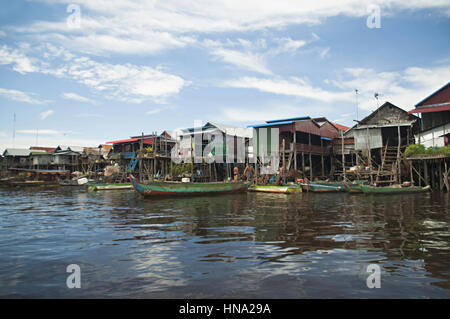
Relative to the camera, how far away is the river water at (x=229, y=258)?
432 cm

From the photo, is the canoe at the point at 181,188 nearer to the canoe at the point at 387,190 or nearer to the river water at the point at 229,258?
the canoe at the point at 387,190

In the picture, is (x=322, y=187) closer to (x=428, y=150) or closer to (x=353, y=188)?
(x=353, y=188)

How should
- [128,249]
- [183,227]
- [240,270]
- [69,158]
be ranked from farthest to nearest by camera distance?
[69,158] → [183,227] → [128,249] → [240,270]

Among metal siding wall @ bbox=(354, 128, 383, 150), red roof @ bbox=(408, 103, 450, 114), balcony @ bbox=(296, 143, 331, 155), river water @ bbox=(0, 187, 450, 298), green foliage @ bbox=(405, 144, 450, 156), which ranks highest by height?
red roof @ bbox=(408, 103, 450, 114)

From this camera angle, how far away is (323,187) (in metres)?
24.2

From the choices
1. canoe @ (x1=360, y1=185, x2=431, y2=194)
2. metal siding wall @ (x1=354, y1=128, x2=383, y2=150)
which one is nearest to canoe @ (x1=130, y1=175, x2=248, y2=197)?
canoe @ (x1=360, y1=185, x2=431, y2=194)

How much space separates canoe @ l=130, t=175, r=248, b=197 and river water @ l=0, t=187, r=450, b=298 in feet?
32.6

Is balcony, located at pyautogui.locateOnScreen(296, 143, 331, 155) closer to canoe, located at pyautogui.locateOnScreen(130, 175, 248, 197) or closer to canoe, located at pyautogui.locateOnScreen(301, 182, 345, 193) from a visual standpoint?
canoe, located at pyautogui.locateOnScreen(301, 182, 345, 193)

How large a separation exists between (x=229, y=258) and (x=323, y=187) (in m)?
20.1

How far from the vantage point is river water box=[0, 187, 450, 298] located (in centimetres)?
432
